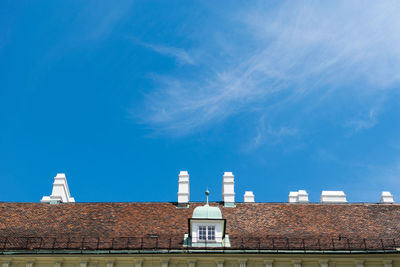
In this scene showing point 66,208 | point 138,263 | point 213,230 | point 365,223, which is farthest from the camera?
point 66,208

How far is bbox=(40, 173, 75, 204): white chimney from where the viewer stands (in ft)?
112

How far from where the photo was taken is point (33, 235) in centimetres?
2791

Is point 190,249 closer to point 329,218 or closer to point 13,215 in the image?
point 329,218

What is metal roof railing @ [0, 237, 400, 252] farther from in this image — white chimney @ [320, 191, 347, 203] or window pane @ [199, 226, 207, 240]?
white chimney @ [320, 191, 347, 203]

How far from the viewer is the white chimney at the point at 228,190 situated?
109ft

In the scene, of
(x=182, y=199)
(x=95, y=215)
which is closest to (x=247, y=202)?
(x=182, y=199)

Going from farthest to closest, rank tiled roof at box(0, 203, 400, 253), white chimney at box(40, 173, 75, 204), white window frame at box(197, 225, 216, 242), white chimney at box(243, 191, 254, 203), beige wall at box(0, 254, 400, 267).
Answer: white chimney at box(243, 191, 254, 203)
white chimney at box(40, 173, 75, 204)
white window frame at box(197, 225, 216, 242)
tiled roof at box(0, 203, 400, 253)
beige wall at box(0, 254, 400, 267)

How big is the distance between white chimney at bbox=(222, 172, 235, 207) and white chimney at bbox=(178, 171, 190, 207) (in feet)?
7.14

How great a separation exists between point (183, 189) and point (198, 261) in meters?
8.68

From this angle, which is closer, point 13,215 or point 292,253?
point 292,253

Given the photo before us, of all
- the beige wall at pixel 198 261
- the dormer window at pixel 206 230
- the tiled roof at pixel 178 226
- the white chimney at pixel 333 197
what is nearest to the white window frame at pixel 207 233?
the dormer window at pixel 206 230

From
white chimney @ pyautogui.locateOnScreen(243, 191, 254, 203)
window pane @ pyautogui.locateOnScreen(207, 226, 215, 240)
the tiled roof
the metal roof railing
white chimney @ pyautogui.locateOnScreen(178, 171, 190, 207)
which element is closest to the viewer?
the metal roof railing

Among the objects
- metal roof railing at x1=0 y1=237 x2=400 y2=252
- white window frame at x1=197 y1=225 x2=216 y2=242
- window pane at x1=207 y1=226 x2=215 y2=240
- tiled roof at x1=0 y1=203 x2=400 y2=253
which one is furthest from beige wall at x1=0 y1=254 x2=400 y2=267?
window pane at x1=207 y1=226 x2=215 y2=240

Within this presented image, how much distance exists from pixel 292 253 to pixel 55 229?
11.9 meters
